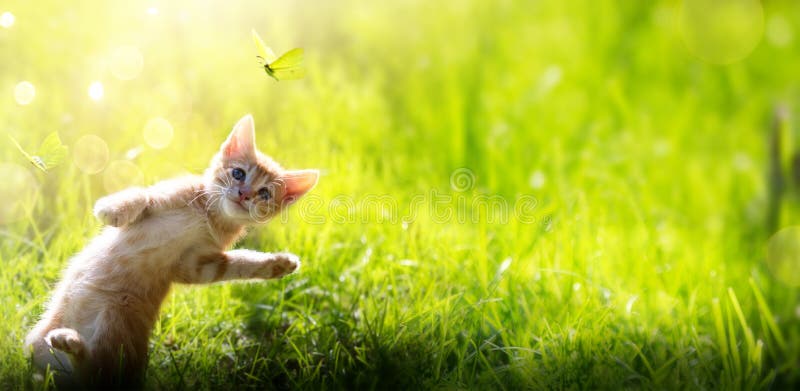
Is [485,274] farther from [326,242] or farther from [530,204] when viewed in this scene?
[530,204]

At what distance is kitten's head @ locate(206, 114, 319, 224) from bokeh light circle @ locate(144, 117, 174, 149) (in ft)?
2.44

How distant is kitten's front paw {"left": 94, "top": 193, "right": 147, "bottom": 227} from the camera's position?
1.58m

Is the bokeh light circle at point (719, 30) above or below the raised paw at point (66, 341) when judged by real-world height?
above

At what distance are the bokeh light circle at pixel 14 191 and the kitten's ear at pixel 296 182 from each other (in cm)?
88

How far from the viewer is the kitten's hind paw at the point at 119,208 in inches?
62.4

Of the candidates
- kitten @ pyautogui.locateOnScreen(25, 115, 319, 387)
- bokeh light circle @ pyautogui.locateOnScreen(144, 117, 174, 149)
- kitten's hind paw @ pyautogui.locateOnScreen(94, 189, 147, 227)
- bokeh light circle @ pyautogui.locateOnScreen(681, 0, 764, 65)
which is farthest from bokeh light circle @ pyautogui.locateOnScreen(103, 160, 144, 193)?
bokeh light circle @ pyautogui.locateOnScreen(681, 0, 764, 65)

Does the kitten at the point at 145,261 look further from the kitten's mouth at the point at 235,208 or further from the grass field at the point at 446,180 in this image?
the grass field at the point at 446,180

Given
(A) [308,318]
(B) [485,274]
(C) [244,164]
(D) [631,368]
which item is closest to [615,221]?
(B) [485,274]

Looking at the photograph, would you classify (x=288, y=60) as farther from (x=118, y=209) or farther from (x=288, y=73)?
(x=118, y=209)

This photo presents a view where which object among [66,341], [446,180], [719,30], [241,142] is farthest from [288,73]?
[719,30]

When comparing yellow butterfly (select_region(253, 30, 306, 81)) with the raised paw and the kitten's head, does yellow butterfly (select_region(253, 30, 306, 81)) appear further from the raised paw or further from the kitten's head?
the raised paw

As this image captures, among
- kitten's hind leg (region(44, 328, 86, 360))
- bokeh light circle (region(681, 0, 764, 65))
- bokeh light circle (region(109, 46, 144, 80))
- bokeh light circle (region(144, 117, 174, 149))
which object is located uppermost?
bokeh light circle (region(681, 0, 764, 65))

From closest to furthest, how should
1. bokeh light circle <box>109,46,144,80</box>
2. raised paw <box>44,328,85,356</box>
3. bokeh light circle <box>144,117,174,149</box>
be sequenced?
raised paw <box>44,328,85,356</box>, bokeh light circle <box>144,117,174,149</box>, bokeh light circle <box>109,46,144,80</box>

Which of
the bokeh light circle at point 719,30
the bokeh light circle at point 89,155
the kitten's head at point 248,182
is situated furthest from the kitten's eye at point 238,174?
the bokeh light circle at point 719,30
